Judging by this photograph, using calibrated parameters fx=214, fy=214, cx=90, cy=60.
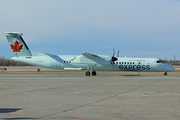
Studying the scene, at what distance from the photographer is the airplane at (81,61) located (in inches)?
1567

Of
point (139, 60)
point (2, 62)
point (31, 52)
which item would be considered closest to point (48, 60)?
point (31, 52)

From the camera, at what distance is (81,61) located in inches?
1581

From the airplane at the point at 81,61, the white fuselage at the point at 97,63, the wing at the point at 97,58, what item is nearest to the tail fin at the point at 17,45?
the airplane at the point at 81,61

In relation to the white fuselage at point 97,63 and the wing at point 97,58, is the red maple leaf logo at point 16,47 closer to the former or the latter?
the white fuselage at point 97,63

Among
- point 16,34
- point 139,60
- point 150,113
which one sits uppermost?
point 16,34

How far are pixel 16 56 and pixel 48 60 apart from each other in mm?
6260

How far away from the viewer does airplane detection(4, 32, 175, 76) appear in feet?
131

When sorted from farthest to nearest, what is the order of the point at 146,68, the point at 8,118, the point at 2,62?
the point at 2,62, the point at 146,68, the point at 8,118

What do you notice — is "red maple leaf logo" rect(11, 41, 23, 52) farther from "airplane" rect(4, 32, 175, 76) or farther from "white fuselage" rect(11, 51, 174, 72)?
"white fuselage" rect(11, 51, 174, 72)

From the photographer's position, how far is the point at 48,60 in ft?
133

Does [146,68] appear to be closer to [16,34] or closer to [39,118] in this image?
[16,34]

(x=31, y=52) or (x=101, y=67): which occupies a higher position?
(x=31, y=52)

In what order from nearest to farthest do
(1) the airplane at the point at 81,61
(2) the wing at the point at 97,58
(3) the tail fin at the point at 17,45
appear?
(2) the wing at the point at 97,58 < (1) the airplane at the point at 81,61 < (3) the tail fin at the point at 17,45

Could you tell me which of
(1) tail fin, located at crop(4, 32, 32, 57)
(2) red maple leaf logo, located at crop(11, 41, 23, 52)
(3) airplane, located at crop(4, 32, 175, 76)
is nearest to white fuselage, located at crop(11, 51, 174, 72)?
(3) airplane, located at crop(4, 32, 175, 76)
